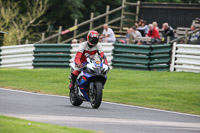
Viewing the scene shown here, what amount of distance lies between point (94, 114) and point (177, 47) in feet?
36.8

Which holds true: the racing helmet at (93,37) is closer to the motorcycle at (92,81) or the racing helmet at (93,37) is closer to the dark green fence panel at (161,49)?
the motorcycle at (92,81)

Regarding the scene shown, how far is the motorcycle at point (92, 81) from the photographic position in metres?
12.1

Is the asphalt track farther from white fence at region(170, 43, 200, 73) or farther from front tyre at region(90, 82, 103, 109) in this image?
white fence at region(170, 43, 200, 73)

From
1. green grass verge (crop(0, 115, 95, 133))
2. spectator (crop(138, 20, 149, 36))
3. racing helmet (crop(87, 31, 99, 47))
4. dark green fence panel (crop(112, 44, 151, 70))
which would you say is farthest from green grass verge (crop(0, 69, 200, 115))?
green grass verge (crop(0, 115, 95, 133))

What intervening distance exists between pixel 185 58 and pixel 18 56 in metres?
8.01

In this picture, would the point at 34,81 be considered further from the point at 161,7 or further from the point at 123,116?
the point at 161,7

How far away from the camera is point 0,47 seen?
2559 cm

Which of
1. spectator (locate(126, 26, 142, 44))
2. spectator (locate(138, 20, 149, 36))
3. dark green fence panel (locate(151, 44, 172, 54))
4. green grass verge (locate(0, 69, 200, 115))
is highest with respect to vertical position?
spectator (locate(138, 20, 149, 36))

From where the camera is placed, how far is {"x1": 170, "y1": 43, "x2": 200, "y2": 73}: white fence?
20848 mm

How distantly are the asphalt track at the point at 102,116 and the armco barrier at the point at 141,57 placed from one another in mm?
8311

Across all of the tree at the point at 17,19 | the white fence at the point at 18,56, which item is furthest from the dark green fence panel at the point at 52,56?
the tree at the point at 17,19

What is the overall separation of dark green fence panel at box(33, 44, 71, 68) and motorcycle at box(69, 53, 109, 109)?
1134 cm

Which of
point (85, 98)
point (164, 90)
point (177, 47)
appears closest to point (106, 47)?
point (177, 47)

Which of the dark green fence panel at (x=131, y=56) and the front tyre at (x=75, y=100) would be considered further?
the dark green fence panel at (x=131, y=56)
